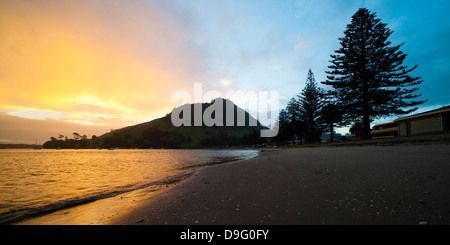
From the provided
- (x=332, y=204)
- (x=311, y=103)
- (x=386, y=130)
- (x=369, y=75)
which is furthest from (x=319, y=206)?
(x=386, y=130)

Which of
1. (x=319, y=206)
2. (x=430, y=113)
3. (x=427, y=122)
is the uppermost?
(x=430, y=113)

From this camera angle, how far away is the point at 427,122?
28203mm

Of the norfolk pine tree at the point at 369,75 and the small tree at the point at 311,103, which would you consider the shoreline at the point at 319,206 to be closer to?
the norfolk pine tree at the point at 369,75

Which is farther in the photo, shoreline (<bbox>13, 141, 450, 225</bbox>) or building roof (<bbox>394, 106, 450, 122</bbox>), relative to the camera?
building roof (<bbox>394, 106, 450, 122</bbox>)

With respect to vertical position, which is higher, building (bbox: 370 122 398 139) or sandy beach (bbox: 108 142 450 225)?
building (bbox: 370 122 398 139)

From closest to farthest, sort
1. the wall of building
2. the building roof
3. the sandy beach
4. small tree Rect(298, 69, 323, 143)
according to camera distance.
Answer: the sandy beach
the building roof
the wall of building
small tree Rect(298, 69, 323, 143)

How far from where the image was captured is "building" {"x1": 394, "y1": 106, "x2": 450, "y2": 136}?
25625mm

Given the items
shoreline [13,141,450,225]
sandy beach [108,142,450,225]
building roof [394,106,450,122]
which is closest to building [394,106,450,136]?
building roof [394,106,450,122]

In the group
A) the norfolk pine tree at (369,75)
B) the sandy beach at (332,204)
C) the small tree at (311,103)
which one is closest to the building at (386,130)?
the small tree at (311,103)

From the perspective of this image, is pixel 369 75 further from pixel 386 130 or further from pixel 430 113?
pixel 386 130

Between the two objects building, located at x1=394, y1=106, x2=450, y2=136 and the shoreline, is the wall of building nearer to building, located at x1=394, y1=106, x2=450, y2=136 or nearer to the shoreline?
building, located at x1=394, y1=106, x2=450, y2=136

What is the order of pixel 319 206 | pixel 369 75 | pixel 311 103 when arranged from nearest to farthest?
pixel 319 206 < pixel 369 75 < pixel 311 103

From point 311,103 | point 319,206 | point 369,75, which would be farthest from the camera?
point 311,103
